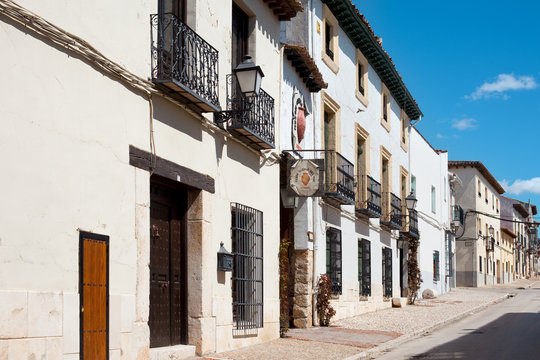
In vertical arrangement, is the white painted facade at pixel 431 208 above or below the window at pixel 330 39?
below

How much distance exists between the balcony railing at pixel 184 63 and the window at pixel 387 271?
14.7m

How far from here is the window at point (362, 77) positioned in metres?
21.8

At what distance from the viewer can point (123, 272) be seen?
→ 826 cm

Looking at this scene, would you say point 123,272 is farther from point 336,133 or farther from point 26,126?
point 336,133

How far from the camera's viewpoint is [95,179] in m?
7.75

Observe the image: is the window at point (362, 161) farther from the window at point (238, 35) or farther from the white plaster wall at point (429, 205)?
the window at point (238, 35)

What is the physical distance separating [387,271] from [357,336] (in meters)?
10.1

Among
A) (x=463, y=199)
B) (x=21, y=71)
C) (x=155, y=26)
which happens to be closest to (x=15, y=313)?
(x=21, y=71)

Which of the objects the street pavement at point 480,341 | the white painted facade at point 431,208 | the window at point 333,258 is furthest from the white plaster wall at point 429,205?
the window at point 333,258

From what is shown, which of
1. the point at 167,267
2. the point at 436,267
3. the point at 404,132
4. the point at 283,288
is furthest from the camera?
the point at 436,267

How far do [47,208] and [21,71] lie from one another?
124cm

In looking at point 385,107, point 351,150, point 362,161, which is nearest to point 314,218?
point 351,150

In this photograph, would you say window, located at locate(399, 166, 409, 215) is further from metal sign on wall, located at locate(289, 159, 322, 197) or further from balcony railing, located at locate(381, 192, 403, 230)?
metal sign on wall, located at locate(289, 159, 322, 197)

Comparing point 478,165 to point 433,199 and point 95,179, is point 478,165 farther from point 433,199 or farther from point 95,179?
point 95,179
